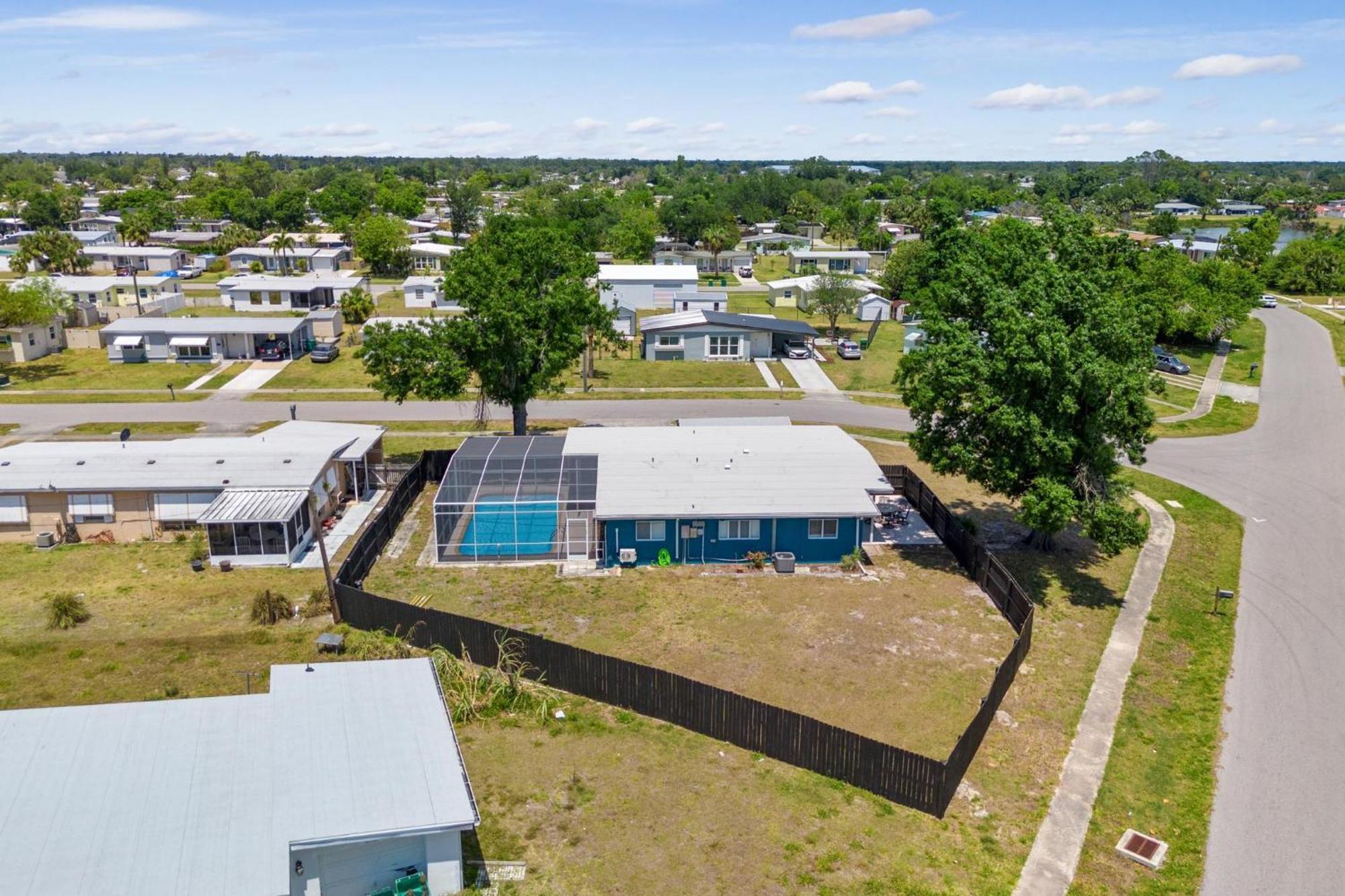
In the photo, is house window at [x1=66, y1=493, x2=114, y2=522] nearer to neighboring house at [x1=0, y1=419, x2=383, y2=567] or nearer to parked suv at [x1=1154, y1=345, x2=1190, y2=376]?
neighboring house at [x1=0, y1=419, x2=383, y2=567]

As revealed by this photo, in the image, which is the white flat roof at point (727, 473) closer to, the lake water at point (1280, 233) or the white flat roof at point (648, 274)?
the white flat roof at point (648, 274)

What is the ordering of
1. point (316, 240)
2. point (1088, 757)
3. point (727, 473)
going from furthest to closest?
1. point (316, 240)
2. point (727, 473)
3. point (1088, 757)

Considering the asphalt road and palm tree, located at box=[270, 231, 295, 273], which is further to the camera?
palm tree, located at box=[270, 231, 295, 273]

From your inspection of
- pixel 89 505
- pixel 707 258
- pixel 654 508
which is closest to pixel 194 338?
pixel 89 505

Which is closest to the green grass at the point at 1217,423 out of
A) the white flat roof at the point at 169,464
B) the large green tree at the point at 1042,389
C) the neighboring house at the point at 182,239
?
the large green tree at the point at 1042,389

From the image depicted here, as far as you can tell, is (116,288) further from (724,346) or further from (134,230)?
(724,346)

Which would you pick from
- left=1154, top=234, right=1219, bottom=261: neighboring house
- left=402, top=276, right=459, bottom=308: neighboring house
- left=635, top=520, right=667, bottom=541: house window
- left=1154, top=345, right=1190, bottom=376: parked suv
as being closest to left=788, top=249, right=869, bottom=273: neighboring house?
left=402, top=276, right=459, bottom=308: neighboring house

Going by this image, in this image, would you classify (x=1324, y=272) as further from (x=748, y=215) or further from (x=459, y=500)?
(x=459, y=500)
